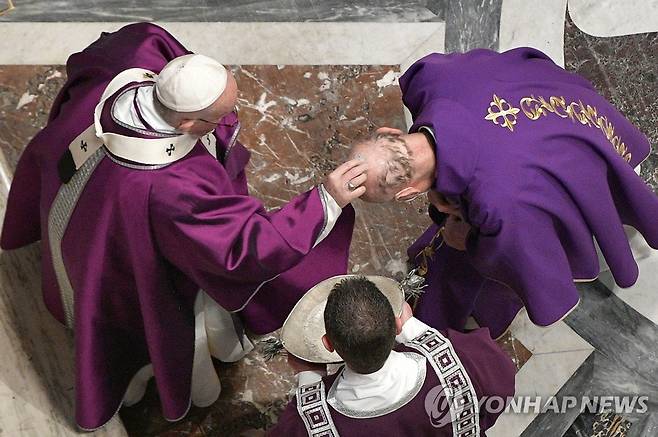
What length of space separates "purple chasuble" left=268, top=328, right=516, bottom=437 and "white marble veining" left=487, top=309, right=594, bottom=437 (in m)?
0.94

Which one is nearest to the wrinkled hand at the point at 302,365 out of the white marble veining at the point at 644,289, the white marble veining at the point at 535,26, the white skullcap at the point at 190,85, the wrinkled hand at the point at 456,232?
the wrinkled hand at the point at 456,232

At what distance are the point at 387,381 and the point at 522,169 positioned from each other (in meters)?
0.80

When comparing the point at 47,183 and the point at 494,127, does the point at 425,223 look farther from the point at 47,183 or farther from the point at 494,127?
the point at 47,183

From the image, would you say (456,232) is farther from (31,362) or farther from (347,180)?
(31,362)

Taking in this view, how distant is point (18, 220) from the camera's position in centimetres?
304

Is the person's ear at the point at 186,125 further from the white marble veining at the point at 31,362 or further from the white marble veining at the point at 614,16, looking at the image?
the white marble veining at the point at 614,16

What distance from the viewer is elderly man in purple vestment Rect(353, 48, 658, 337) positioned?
2.44 m

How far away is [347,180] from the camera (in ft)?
7.95

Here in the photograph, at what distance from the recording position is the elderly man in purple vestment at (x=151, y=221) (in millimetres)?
2383

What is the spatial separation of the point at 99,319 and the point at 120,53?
91 centimetres

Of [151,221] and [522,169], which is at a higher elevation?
[522,169]

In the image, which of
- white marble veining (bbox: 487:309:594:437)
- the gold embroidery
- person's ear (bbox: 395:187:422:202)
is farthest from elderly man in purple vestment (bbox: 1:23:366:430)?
the gold embroidery

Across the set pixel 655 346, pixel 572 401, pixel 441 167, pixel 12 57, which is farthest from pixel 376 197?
pixel 12 57

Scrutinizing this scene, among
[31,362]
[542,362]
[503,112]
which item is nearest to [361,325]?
[503,112]
